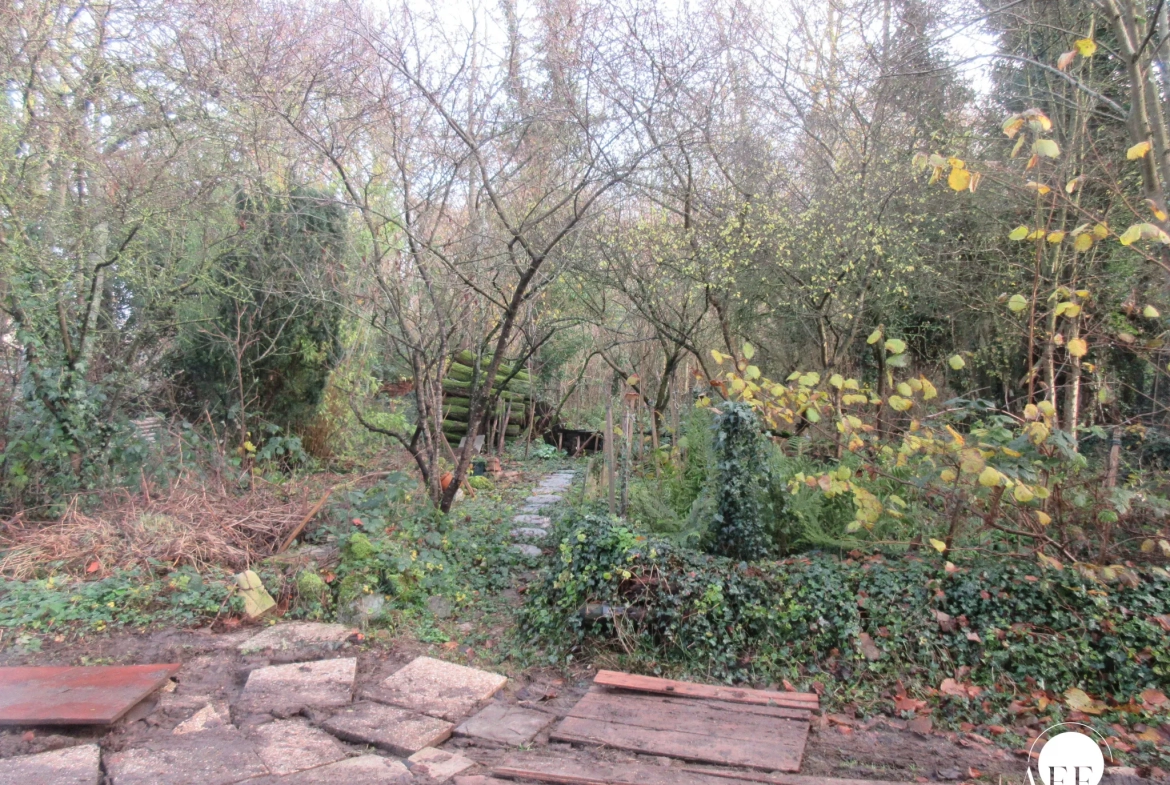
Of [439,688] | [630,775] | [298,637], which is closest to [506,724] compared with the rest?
[439,688]

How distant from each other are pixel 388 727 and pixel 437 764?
403 millimetres

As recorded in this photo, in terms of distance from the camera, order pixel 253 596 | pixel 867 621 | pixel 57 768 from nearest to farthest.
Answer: pixel 57 768
pixel 867 621
pixel 253 596

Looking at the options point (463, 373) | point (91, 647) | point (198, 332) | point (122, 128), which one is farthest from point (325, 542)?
point (463, 373)

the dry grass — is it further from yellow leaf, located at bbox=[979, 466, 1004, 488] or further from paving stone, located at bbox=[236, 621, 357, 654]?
yellow leaf, located at bbox=[979, 466, 1004, 488]

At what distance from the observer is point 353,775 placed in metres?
2.80

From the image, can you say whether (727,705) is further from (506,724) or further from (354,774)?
(354,774)

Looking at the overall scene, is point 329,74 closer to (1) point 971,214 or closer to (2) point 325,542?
(2) point 325,542

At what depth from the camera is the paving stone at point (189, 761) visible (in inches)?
107

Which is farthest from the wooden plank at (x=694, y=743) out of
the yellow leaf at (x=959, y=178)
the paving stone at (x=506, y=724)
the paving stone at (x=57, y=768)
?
the yellow leaf at (x=959, y=178)

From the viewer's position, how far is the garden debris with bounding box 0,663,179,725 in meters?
3.01

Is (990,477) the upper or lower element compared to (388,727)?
upper

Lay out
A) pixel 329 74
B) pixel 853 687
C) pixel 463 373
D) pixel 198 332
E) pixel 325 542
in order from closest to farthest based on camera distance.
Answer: pixel 853 687
pixel 325 542
pixel 329 74
pixel 198 332
pixel 463 373

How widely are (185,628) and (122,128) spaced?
4.49 m

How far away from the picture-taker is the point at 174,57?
6.43 m
